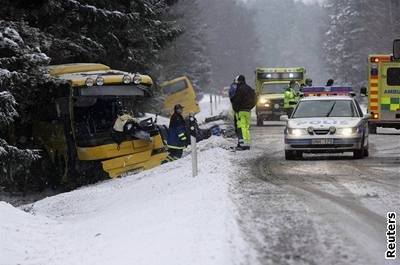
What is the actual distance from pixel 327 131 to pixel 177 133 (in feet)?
17.1

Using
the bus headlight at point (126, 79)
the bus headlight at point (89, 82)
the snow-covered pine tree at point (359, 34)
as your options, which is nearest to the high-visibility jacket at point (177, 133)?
the bus headlight at point (126, 79)

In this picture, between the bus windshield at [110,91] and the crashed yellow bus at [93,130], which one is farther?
the crashed yellow bus at [93,130]

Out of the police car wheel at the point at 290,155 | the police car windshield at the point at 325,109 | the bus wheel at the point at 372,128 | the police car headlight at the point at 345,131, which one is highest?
the police car windshield at the point at 325,109

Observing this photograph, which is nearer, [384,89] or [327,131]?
[327,131]

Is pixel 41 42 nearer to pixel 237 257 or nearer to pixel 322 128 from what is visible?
pixel 322 128

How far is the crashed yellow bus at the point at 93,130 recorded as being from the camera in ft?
55.6

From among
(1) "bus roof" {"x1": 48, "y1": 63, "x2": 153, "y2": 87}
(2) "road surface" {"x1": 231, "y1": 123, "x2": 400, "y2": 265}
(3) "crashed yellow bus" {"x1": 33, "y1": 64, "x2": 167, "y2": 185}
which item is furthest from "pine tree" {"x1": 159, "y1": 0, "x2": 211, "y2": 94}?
(2) "road surface" {"x1": 231, "y1": 123, "x2": 400, "y2": 265}

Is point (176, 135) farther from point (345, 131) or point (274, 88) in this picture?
point (274, 88)

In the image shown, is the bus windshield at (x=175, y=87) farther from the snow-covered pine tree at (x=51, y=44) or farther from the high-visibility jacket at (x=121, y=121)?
the high-visibility jacket at (x=121, y=121)

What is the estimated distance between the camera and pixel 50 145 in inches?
720

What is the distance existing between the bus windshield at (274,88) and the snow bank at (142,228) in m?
18.3

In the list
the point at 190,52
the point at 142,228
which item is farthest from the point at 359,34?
the point at 142,228

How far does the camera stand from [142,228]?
8789mm

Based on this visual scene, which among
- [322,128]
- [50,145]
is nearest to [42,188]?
[50,145]
